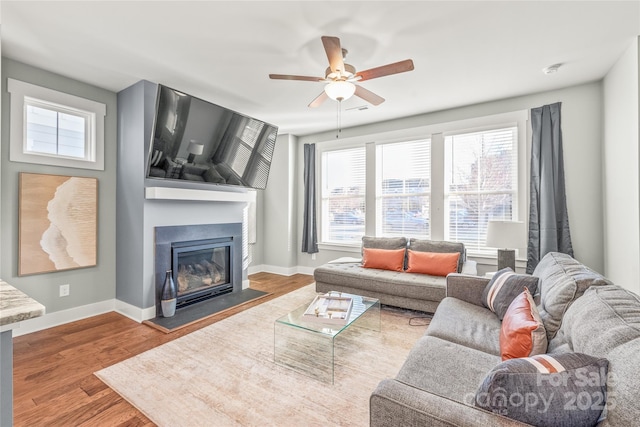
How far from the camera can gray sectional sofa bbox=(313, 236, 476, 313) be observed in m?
3.05

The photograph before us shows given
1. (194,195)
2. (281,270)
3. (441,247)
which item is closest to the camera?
(194,195)

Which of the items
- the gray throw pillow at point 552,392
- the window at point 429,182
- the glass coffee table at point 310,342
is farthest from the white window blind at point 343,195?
the gray throw pillow at point 552,392

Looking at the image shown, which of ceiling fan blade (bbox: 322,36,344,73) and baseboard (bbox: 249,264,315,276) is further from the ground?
ceiling fan blade (bbox: 322,36,344,73)

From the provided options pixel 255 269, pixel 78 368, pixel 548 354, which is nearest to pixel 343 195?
pixel 255 269

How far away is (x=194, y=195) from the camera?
3.34 meters

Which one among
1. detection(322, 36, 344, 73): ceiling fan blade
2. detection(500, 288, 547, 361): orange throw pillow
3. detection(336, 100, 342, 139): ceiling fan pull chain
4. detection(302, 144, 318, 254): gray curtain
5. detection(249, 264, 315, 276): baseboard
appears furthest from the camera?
detection(249, 264, 315, 276): baseboard

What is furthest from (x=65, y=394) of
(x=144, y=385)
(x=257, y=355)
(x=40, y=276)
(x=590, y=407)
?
(x=590, y=407)

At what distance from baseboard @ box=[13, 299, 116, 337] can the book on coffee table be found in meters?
2.53

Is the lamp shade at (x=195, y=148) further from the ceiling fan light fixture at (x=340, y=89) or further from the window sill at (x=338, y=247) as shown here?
the window sill at (x=338, y=247)

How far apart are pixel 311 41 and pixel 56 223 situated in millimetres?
3057

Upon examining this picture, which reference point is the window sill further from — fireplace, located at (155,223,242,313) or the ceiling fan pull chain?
the ceiling fan pull chain

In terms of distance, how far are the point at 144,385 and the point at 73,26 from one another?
2.69 metres

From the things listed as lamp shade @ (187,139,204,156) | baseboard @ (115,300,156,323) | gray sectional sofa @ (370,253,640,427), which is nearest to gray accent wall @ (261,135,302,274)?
lamp shade @ (187,139,204,156)

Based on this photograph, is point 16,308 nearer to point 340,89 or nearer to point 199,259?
point 340,89
